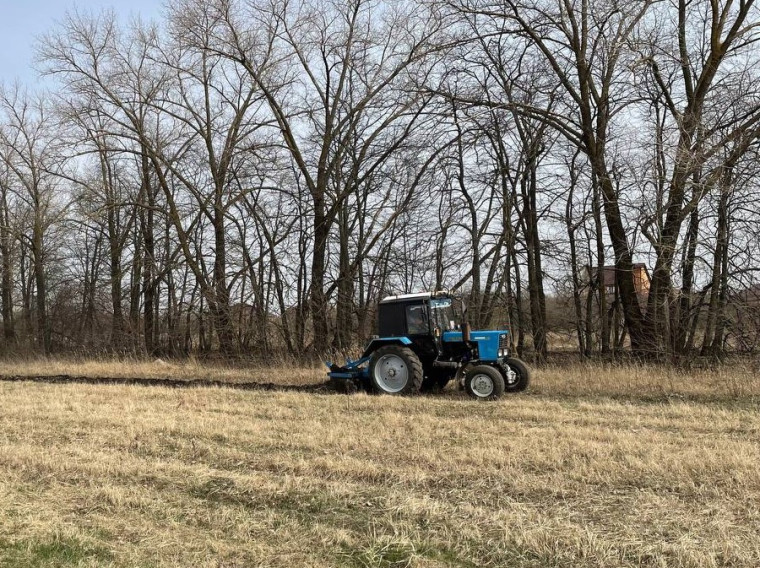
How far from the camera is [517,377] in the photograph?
11539 mm

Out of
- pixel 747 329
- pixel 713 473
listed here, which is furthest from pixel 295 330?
pixel 713 473

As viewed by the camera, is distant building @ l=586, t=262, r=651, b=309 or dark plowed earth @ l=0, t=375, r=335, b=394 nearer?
dark plowed earth @ l=0, t=375, r=335, b=394

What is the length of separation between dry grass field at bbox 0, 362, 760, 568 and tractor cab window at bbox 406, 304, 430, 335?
6.04ft

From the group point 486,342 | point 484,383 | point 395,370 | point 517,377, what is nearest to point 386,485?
point 484,383

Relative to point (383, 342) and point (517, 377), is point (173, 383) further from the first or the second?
point (517, 377)

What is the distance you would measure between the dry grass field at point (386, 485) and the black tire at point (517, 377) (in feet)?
5.12

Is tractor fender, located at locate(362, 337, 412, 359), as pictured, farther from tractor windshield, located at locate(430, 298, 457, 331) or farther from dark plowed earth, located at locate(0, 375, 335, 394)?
dark plowed earth, located at locate(0, 375, 335, 394)

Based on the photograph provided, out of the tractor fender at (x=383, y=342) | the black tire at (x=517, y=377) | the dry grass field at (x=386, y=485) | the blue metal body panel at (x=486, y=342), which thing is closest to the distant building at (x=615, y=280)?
the black tire at (x=517, y=377)

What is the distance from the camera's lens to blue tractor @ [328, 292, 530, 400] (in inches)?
438

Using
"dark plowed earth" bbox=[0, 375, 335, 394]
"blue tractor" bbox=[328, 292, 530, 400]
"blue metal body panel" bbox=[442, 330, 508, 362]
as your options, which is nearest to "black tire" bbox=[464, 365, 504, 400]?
"blue tractor" bbox=[328, 292, 530, 400]

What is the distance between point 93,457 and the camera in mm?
6504

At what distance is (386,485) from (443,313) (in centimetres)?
644

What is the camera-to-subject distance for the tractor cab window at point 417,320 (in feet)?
37.5

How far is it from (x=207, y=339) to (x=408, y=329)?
13841 mm
